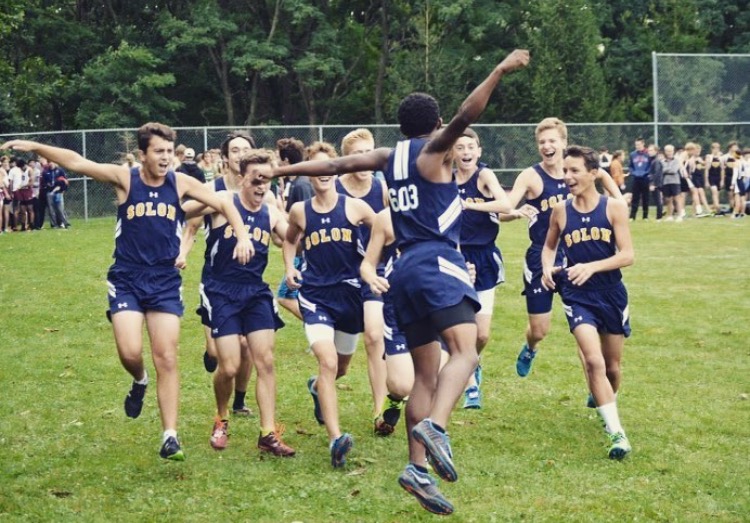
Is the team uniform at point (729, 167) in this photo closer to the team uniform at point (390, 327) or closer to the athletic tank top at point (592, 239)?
the athletic tank top at point (592, 239)

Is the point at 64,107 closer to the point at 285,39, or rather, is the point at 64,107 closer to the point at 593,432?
the point at 285,39

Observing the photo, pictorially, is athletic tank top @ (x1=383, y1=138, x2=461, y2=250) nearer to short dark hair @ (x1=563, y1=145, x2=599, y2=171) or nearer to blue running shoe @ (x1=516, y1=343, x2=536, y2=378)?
short dark hair @ (x1=563, y1=145, x2=599, y2=171)

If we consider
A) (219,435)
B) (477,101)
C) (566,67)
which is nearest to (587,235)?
(477,101)

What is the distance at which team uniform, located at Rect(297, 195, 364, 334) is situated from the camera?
8.89m

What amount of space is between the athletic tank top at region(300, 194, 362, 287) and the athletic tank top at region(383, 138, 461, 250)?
2.09 meters

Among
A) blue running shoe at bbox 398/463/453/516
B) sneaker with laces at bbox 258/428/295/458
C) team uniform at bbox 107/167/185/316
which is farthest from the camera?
sneaker with laces at bbox 258/428/295/458

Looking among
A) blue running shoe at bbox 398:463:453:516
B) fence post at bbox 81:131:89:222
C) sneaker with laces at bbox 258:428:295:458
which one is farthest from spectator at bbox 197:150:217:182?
blue running shoe at bbox 398:463:453:516

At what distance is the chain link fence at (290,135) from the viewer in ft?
106

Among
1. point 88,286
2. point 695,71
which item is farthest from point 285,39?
point 88,286

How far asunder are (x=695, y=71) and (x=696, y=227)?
790 centimetres

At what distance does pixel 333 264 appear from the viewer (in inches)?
352

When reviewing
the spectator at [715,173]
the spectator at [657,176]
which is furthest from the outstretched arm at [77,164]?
the spectator at [715,173]

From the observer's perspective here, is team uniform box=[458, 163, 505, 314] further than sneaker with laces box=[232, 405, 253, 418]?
Yes

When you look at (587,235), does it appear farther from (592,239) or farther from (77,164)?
(77,164)
